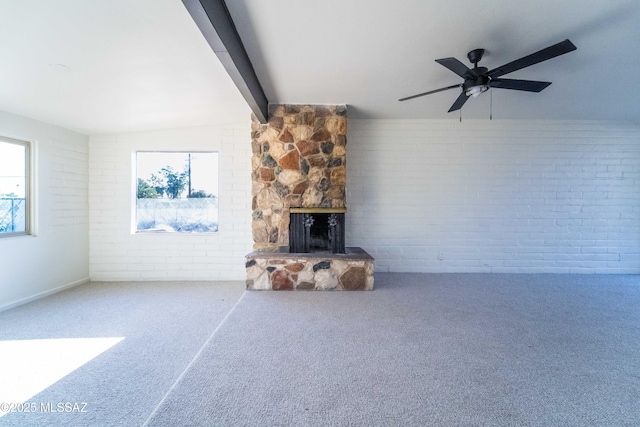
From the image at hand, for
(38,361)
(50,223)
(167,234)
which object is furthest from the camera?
(167,234)

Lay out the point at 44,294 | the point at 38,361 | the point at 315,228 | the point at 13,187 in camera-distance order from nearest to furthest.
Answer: the point at 38,361 < the point at 13,187 < the point at 44,294 < the point at 315,228

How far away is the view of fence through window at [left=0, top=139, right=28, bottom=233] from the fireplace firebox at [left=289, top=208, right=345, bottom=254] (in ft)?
10.7

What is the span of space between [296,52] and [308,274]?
8.03 ft

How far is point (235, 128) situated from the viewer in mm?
4246

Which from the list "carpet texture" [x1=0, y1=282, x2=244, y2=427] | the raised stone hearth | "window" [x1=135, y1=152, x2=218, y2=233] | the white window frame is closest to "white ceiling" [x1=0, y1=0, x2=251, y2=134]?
the white window frame

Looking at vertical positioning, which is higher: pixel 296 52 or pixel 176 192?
pixel 296 52

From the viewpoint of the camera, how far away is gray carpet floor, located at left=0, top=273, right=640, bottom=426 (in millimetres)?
1430

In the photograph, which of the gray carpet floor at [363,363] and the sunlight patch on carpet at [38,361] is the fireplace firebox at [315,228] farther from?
the sunlight patch on carpet at [38,361]

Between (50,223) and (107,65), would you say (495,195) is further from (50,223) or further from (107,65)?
(50,223)

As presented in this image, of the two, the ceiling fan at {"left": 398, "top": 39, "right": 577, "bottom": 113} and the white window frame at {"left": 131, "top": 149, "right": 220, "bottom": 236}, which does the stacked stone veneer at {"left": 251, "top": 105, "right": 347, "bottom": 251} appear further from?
the ceiling fan at {"left": 398, "top": 39, "right": 577, "bottom": 113}

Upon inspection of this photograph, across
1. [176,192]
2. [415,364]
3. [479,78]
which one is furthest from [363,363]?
[176,192]

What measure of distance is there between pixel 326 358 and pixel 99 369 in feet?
5.24

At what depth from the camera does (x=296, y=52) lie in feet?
8.39

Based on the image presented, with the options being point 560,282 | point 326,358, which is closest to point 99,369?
point 326,358
